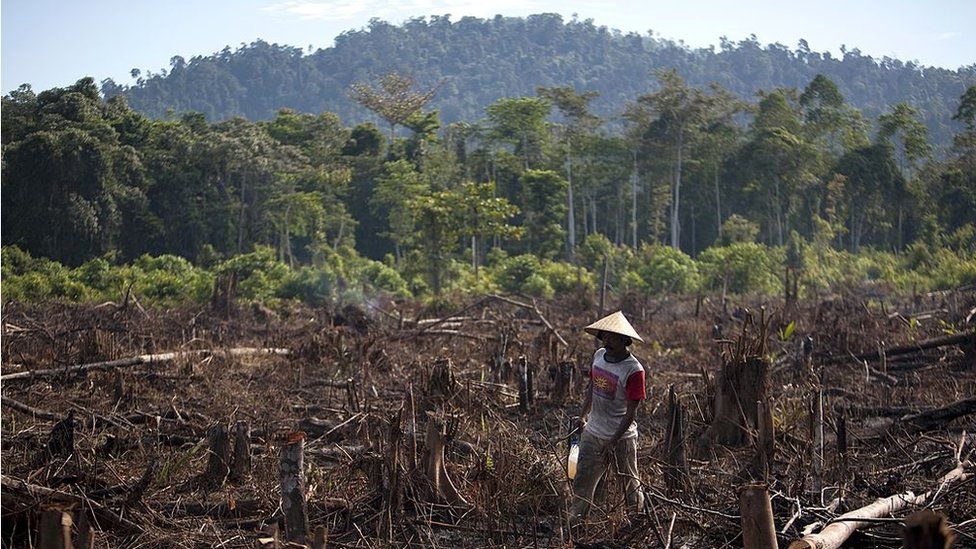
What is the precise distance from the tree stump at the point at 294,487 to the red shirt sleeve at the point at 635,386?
1713 mm

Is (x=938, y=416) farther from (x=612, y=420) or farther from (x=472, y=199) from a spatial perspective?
(x=472, y=199)

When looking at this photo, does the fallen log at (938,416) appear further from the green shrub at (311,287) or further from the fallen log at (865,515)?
the green shrub at (311,287)

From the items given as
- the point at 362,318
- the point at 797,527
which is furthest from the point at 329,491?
the point at 362,318

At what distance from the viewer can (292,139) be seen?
128 ft

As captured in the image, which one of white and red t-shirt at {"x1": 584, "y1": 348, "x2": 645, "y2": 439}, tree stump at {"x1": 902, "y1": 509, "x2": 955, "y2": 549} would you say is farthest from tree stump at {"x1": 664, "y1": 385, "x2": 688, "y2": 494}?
tree stump at {"x1": 902, "y1": 509, "x2": 955, "y2": 549}

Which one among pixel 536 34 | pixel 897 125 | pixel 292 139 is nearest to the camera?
pixel 897 125

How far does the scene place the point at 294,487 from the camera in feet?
15.2

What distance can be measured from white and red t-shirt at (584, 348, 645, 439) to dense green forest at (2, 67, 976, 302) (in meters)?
14.1

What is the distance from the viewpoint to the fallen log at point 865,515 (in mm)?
3925

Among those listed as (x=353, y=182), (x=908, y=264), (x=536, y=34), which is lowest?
(x=908, y=264)

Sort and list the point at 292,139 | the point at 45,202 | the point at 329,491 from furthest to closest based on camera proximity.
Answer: the point at 292,139
the point at 45,202
the point at 329,491

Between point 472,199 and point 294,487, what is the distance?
815 inches

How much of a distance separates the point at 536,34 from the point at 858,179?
95.8 meters

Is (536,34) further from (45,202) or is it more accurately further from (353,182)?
(45,202)
